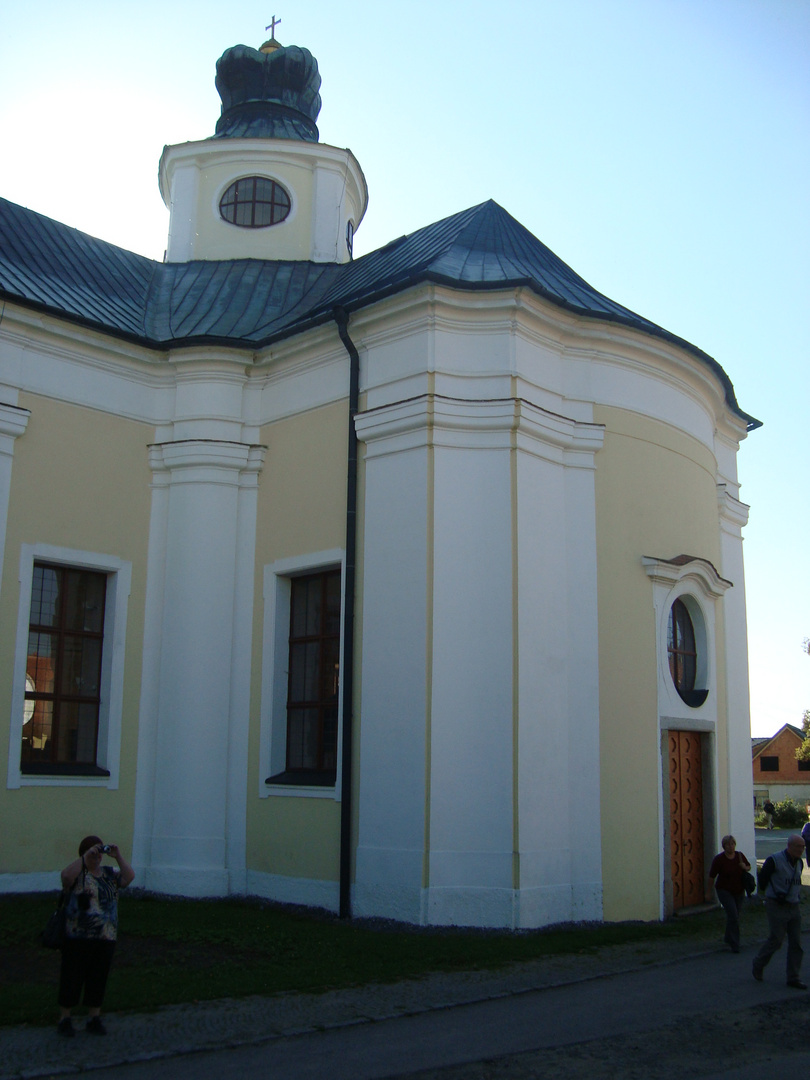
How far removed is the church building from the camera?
436 inches

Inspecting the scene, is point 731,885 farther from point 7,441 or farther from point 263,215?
point 263,215

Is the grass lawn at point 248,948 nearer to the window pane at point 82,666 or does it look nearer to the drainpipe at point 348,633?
the drainpipe at point 348,633

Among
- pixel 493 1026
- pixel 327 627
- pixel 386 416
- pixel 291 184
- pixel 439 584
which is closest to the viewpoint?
pixel 493 1026

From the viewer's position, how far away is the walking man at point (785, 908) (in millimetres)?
8703

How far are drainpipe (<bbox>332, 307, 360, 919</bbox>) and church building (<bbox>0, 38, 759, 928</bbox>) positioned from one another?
0.12 ft

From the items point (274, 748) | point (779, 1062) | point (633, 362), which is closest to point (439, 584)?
point (274, 748)

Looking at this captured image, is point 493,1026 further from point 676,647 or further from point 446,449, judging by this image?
point 676,647

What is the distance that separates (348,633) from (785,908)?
5266mm

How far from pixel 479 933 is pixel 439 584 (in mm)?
3480

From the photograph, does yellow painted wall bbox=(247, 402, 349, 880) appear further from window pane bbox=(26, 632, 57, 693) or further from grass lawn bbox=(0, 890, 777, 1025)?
window pane bbox=(26, 632, 57, 693)

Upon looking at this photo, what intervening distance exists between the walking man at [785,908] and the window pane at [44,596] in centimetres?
849

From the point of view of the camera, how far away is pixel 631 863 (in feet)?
38.5

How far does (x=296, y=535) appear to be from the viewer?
12984 mm

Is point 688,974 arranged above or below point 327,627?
below
